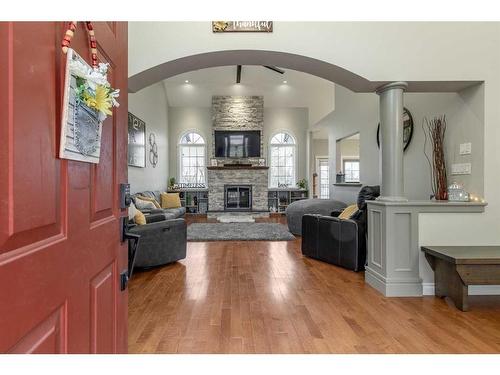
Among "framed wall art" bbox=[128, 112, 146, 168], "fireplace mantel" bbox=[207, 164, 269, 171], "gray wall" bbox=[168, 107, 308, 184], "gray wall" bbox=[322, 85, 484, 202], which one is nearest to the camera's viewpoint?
"gray wall" bbox=[322, 85, 484, 202]

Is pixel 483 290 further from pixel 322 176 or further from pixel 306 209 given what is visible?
pixel 322 176

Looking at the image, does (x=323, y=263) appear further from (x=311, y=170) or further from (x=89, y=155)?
(x=311, y=170)

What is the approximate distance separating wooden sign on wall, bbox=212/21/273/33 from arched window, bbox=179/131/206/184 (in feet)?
25.8

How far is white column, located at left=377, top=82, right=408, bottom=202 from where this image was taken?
3.20 m

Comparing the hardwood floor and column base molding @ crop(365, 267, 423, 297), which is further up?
column base molding @ crop(365, 267, 423, 297)

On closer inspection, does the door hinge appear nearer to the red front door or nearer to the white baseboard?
the red front door

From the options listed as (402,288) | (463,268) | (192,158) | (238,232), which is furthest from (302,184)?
(463,268)

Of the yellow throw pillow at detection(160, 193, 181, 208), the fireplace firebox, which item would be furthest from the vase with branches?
the fireplace firebox

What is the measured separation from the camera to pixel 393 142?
10.6 feet

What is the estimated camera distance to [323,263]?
14.5 ft

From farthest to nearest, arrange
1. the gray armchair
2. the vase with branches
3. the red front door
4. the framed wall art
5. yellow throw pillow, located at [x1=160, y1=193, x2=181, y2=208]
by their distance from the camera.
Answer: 1. yellow throw pillow, located at [x1=160, y1=193, x2=181, y2=208]
2. the framed wall art
3. the gray armchair
4. the vase with branches
5. the red front door

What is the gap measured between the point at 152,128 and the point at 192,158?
2284mm

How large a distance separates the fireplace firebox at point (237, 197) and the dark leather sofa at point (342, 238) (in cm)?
569

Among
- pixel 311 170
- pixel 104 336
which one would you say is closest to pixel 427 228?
pixel 104 336
